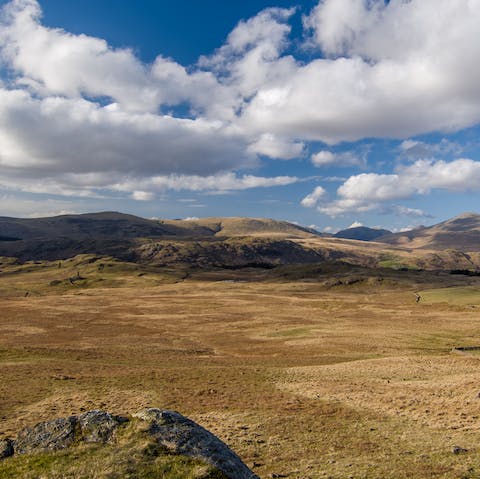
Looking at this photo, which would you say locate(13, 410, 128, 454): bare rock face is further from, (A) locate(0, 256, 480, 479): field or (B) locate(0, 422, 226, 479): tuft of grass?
(A) locate(0, 256, 480, 479): field

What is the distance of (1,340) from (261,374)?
5390 centimetres

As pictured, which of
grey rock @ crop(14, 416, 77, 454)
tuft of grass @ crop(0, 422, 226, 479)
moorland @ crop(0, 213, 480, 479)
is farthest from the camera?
moorland @ crop(0, 213, 480, 479)

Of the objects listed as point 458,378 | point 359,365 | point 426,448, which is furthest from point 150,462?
point 359,365

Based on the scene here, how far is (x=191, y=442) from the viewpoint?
16516mm

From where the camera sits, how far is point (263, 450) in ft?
79.6

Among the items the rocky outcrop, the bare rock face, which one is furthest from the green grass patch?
the bare rock face

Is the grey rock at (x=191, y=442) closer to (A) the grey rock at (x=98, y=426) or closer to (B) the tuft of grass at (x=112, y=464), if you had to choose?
(B) the tuft of grass at (x=112, y=464)

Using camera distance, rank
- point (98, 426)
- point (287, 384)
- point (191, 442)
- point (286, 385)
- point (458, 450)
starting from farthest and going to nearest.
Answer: point (287, 384) → point (286, 385) → point (458, 450) → point (98, 426) → point (191, 442)

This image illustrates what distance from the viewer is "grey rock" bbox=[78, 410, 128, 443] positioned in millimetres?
A: 17234

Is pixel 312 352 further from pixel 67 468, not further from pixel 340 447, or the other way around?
pixel 67 468

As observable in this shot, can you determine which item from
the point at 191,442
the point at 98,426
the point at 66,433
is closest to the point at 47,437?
the point at 66,433

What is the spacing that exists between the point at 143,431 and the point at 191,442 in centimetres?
219

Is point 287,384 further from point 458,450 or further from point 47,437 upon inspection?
point 47,437

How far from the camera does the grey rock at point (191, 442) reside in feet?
50.3
